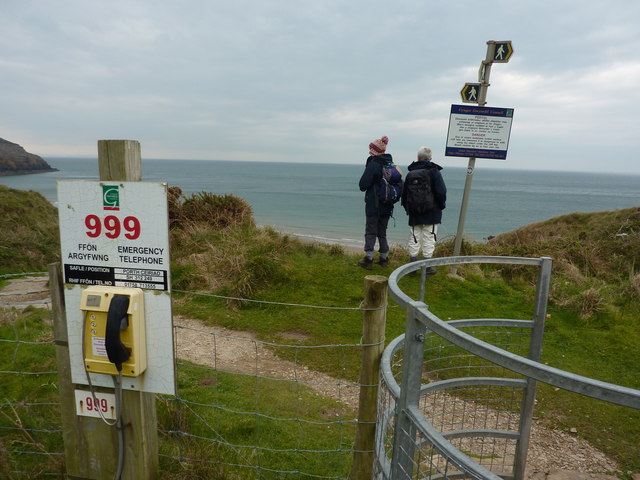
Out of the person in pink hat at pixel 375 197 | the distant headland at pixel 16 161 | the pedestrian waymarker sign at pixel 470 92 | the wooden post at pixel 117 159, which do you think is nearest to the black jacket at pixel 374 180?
the person in pink hat at pixel 375 197

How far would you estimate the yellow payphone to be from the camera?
2254mm

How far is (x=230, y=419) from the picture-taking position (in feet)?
12.5

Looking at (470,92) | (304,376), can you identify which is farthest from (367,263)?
(304,376)

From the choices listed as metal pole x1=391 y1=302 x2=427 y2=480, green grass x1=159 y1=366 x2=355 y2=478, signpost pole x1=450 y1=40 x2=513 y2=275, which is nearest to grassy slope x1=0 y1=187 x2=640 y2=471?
green grass x1=159 y1=366 x2=355 y2=478

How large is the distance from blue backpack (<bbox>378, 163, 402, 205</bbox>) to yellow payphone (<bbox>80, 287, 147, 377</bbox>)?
5651 millimetres

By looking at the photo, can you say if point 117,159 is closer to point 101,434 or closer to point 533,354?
point 101,434

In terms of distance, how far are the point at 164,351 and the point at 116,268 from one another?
539mm

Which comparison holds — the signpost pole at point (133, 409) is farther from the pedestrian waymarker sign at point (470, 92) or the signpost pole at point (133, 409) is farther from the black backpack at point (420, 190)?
the pedestrian waymarker sign at point (470, 92)

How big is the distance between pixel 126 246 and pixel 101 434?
48.2 inches

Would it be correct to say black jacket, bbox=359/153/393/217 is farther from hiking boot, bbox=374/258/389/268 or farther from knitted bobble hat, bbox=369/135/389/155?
hiking boot, bbox=374/258/389/268

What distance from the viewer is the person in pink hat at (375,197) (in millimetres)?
7469

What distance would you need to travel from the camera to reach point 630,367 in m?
5.35

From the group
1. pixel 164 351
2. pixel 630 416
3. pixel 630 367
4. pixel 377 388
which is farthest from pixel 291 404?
pixel 630 367

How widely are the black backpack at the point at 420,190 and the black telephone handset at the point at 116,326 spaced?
5815 millimetres
